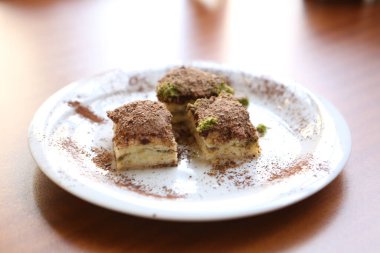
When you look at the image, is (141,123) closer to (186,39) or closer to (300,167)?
(300,167)

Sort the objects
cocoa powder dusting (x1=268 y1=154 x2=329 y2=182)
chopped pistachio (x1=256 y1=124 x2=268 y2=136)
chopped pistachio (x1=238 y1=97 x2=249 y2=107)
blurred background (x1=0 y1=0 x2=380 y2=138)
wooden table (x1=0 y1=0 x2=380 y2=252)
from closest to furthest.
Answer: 1. wooden table (x1=0 y1=0 x2=380 y2=252)
2. cocoa powder dusting (x1=268 y1=154 x2=329 y2=182)
3. chopped pistachio (x1=256 y1=124 x2=268 y2=136)
4. chopped pistachio (x1=238 y1=97 x2=249 y2=107)
5. blurred background (x1=0 y1=0 x2=380 y2=138)

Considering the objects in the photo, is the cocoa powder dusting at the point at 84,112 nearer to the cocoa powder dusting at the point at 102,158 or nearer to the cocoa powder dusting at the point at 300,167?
the cocoa powder dusting at the point at 102,158

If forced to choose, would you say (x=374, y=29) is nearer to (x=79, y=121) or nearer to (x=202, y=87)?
(x=202, y=87)

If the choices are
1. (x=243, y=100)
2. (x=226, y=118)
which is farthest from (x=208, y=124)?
(x=243, y=100)

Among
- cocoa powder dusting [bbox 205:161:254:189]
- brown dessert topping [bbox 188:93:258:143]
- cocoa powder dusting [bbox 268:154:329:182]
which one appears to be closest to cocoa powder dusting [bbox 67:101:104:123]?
brown dessert topping [bbox 188:93:258:143]

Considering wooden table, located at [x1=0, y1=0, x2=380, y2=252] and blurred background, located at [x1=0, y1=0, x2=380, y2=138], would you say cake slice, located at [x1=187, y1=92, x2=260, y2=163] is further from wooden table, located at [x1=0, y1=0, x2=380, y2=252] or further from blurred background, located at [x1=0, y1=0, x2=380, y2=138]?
blurred background, located at [x1=0, y1=0, x2=380, y2=138]

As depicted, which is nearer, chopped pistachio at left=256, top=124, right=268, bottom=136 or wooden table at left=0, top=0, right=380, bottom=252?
wooden table at left=0, top=0, right=380, bottom=252

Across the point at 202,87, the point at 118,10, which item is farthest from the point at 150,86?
the point at 118,10
